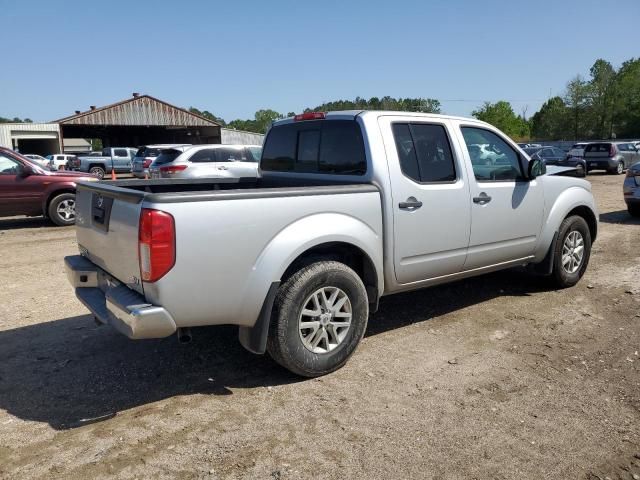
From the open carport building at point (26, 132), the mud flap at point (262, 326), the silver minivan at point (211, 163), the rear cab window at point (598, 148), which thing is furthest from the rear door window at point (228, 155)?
the open carport building at point (26, 132)

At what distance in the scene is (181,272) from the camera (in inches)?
123

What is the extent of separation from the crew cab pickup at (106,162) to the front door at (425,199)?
95.7 feet

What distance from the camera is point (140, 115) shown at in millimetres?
42438

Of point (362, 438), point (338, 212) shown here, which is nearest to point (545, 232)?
point (338, 212)

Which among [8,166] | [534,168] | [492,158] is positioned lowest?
[534,168]

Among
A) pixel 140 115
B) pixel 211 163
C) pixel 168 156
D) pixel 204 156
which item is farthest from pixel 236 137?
pixel 211 163

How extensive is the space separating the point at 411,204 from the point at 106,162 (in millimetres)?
31136

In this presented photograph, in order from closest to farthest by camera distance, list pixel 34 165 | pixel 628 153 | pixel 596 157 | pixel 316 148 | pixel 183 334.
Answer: pixel 183 334 → pixel 316 148 → pixel 34 165 → pixel 596 157 → pixel 628 153

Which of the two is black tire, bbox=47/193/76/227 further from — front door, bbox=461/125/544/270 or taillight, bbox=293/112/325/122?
front door, bbox=461/125/544/270

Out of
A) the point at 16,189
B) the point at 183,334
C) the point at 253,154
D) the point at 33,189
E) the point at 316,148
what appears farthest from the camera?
the point at 253,154

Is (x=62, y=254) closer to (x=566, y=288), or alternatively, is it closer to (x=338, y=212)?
(x=338, y=212)

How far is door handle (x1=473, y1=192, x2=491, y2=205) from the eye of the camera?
469 cm

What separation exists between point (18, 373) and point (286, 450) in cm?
237

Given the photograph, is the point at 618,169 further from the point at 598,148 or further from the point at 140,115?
the point at 140,115
